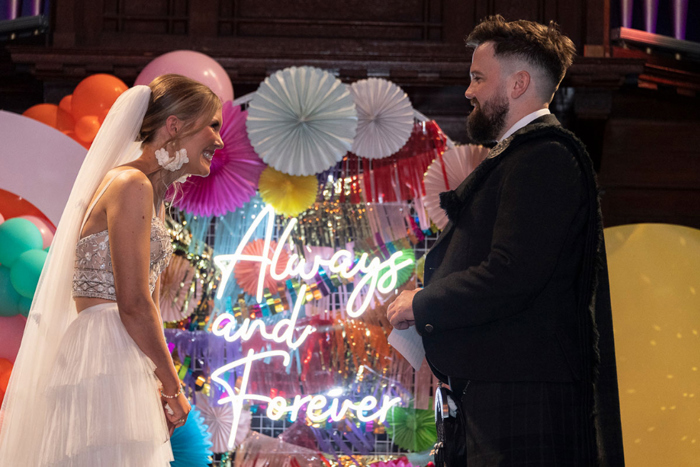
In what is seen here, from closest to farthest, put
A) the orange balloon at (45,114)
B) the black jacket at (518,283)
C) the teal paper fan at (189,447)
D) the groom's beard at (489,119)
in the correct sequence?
1. the black jacket at (518,283)
2. the groom's beard at (489,119)
3. the teal paper fan at (189,447)
4. the orange balloon at (45,114)

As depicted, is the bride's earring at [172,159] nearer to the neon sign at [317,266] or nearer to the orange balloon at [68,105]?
the neon sign at [317,266]

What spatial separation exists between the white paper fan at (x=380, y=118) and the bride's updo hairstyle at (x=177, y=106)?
4.59 ft

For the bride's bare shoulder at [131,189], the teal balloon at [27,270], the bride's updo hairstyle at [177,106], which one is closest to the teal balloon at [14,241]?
the teal balloon at [27,270]

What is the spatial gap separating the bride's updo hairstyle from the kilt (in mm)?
1022

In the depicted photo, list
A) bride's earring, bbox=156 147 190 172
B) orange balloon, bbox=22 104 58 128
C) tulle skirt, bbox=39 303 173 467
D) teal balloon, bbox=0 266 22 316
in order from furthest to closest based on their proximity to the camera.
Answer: orange balloon, bbox=22 104 58 128 → teal balloon, bbox=0 266 22 316 → bride's earring, bbox=156 147 190 172 → tulle skirt, bbox=39 303 173 467

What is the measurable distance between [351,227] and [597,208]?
1.82m

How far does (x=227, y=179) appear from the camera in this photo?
3191 millimetres

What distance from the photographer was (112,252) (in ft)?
5.43

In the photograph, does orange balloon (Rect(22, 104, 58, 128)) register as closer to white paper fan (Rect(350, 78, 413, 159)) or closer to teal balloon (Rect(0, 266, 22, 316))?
teal balloon (Rect(0, 266, 22, 316))

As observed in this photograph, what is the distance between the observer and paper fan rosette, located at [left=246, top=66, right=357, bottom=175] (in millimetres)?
3127

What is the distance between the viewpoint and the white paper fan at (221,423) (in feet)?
10.2

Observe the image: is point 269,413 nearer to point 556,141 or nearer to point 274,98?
point 274,98

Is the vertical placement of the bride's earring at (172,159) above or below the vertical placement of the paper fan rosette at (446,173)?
below

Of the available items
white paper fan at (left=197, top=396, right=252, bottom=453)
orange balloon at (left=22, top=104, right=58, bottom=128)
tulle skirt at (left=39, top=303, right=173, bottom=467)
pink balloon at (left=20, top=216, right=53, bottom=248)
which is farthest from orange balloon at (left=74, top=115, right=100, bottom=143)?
tulle skirt at (left=39, top=303, right=173, bottom=467)
